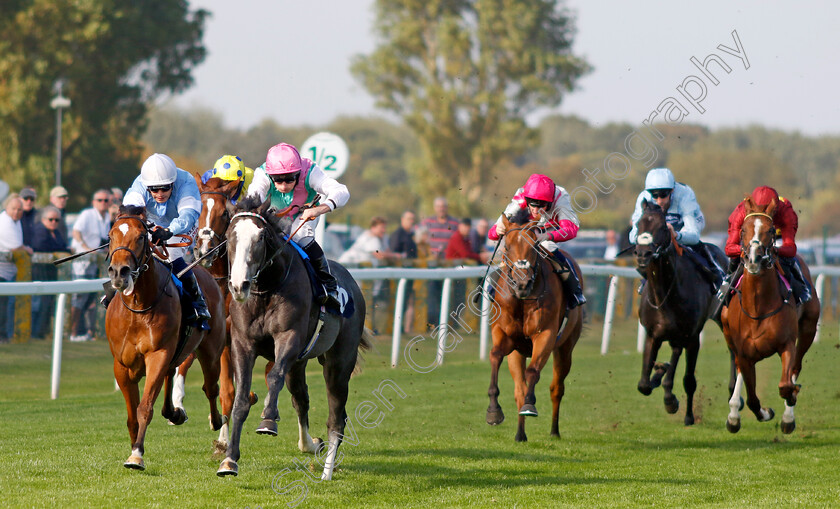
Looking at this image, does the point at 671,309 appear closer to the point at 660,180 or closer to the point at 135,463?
the point at 660,180

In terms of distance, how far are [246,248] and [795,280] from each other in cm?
438

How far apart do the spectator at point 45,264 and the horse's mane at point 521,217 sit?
14.5 ft

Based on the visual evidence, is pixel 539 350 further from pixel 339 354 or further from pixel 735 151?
pixel 735 151

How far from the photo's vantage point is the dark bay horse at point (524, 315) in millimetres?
7133

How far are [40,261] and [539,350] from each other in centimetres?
536

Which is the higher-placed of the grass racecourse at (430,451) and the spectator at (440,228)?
the spectator at (440,228)

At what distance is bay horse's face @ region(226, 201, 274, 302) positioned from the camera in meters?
5.22

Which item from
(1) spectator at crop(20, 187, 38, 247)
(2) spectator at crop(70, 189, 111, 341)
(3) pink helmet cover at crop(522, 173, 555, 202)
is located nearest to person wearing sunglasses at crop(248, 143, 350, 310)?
(3) pink helmet cover at crop(522, 173, 555, 202)

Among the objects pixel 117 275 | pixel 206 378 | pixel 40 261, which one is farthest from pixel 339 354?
pixel 40 261

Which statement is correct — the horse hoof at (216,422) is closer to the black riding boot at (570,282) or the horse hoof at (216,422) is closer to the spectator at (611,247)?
the black riding boot at (570,282)

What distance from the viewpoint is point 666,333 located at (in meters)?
8.35

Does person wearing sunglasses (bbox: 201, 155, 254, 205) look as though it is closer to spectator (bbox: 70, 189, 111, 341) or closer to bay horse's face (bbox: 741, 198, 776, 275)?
bay horse's face (bbox: 741, 198, 776, 275)

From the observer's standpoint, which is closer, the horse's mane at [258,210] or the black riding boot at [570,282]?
the horse's mane at [258,210]

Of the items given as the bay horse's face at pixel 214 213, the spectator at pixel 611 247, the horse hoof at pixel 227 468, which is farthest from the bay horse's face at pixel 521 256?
the spectator at pixel 611 247
